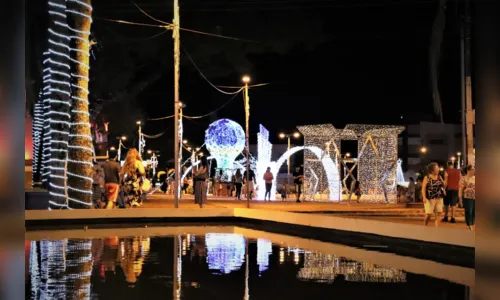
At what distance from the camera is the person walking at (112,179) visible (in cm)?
2275

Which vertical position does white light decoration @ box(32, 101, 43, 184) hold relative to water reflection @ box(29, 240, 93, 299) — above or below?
above

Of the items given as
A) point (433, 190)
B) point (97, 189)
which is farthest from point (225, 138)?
point (433, 190)

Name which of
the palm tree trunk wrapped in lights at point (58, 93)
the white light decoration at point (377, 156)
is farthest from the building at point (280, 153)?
the palm tree trunk wrapped in lights at point (58, 93)

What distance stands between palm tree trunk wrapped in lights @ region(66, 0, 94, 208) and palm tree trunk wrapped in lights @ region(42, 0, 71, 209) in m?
0.50

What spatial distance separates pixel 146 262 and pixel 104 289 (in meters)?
3.14

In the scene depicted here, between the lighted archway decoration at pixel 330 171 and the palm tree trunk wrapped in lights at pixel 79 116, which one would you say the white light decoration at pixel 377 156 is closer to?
the lighted archway decoration at pixel 330 171

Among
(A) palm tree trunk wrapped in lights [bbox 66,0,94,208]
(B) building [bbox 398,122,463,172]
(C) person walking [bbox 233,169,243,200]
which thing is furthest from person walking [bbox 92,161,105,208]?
Result: (B) building [bbox 398,122,463,172]

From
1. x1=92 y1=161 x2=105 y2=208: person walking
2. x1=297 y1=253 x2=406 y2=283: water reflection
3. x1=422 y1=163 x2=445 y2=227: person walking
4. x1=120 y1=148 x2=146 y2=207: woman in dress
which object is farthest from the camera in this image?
Result: x1=92 y1=161 x2=105 y2=208: person walking

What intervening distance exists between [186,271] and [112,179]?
11.2 m

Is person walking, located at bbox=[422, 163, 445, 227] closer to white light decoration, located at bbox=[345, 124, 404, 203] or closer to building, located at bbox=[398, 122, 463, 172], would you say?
white light decoration, located at bbox=[345, 124, 404, 203]

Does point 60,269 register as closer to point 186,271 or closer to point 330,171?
point 186,271

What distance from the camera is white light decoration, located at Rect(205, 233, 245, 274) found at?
43.3 feet

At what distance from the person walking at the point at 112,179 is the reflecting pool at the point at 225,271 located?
453 centimetres
